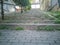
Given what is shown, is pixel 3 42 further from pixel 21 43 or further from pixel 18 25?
pixel 18 25

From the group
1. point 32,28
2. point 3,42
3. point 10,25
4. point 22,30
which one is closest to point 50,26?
point 32,28

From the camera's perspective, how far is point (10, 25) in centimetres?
492

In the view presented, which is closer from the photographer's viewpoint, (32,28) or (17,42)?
(17,42)

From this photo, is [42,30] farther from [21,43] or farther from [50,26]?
[21,43]

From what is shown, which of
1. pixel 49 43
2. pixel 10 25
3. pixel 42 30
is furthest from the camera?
pixel 10 25

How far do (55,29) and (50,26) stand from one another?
22cm

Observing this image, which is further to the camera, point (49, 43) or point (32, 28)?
point (32, 28)

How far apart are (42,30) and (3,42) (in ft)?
5.18

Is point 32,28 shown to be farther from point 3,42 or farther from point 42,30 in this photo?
point 3,42

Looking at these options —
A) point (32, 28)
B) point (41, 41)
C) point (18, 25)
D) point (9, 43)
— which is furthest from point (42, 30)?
point (9, 43)

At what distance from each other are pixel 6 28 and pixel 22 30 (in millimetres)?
504

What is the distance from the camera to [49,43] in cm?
320

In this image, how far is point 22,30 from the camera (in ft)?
15.1

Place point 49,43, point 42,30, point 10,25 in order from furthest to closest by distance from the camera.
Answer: point 10,25, point 42,30, point 49,43
